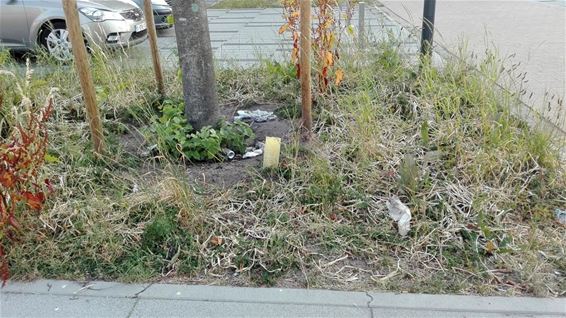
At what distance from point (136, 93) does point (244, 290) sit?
2756 mm

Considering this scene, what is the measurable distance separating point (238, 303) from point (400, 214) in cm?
118

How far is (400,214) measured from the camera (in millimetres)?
2873

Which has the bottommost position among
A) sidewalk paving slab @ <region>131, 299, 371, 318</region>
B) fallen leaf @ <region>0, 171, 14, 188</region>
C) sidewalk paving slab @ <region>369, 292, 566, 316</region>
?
sidewalk paving slab @ <region>369, 292, 566, 316</region>

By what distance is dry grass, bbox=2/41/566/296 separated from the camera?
2576mm

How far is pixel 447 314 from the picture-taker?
2.27 metres

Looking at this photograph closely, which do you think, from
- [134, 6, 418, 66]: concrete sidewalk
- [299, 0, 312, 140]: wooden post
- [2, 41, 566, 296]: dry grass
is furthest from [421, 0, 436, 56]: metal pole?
[299, 0, 312, 140]: wooden post

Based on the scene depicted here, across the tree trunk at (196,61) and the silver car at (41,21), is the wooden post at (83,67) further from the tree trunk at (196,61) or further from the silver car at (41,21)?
the silver car at (41,21)

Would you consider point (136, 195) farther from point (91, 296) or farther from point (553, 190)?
point (553, 190)

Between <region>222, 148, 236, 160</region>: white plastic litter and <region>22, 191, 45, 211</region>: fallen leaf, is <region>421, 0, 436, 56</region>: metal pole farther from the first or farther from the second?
<region>22, 191, 45, 211</region>: fallen leaf

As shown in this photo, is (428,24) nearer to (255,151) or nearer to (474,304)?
(255,151)

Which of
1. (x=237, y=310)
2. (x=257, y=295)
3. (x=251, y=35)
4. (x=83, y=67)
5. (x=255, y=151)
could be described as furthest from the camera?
(x=251, y=35)

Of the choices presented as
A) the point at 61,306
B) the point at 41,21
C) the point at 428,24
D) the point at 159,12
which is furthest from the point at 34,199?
the point at 159,12

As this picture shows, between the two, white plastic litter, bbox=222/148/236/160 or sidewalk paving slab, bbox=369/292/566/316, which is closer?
sidewalk paving slab, bbox=369/292/566/316

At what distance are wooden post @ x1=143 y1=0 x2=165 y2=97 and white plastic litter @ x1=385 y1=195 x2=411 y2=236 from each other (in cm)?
264
